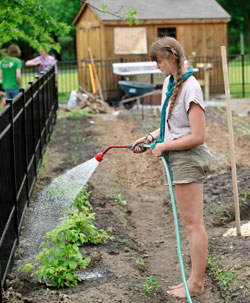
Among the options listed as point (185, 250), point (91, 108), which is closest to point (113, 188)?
point (185, 250)

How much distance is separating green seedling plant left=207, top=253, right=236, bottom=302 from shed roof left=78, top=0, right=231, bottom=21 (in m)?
14.8

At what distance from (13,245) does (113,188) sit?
2.80 meters

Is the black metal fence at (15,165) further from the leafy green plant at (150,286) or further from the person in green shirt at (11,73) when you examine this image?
the person in green shirt at (11,73)

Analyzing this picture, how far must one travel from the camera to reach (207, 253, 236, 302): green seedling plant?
4.45 meters

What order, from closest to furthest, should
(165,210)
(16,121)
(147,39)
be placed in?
(16,121) → (165,210) → (147,39)

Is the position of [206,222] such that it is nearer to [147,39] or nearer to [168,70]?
[168,70]

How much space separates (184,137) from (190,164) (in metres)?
0.22

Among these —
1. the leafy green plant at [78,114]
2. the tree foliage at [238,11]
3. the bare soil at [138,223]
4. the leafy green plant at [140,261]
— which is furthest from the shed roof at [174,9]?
the tree foliage at [238,11]

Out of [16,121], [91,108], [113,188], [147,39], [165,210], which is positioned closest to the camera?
[16,121]

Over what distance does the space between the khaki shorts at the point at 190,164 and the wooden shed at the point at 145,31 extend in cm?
1489

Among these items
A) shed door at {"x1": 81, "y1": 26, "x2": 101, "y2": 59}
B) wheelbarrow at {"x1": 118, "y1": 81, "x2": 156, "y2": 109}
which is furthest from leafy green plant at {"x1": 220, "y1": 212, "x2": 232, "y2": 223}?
shed door at {"x1": 81, "y1": 26, "x2": 101, "y2": 59}

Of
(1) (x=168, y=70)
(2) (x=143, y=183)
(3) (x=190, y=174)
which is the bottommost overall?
(2) (x=143, y=183)

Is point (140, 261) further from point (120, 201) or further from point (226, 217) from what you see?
point (120, 201)

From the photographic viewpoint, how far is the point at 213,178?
26.0 feet
